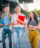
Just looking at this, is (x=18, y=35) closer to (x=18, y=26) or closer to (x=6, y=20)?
(x=18, y=26)

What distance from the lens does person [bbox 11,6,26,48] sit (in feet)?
17.2

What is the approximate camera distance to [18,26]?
528 centimetres

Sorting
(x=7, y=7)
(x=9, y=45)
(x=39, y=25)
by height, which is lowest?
(x=9, y=45)

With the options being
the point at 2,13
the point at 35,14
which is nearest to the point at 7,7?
the point at 2,13

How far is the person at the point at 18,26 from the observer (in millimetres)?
→ 5256

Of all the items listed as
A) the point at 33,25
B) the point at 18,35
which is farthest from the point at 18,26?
the point at 33,25

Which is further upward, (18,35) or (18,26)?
(18,26)

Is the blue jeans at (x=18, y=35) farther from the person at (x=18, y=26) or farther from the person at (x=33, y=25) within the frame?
the person at (x=33, y=25)

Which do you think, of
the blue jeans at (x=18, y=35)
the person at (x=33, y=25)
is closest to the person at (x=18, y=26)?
the blue jeans at (x=18, y=35)

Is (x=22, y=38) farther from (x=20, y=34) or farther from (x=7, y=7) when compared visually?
(x=7, y=7)

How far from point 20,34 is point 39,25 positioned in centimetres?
41

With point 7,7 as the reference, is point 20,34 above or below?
below

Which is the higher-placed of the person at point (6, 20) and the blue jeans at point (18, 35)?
the person at point (6, 20)

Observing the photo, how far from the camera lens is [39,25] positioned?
5.22 metres
